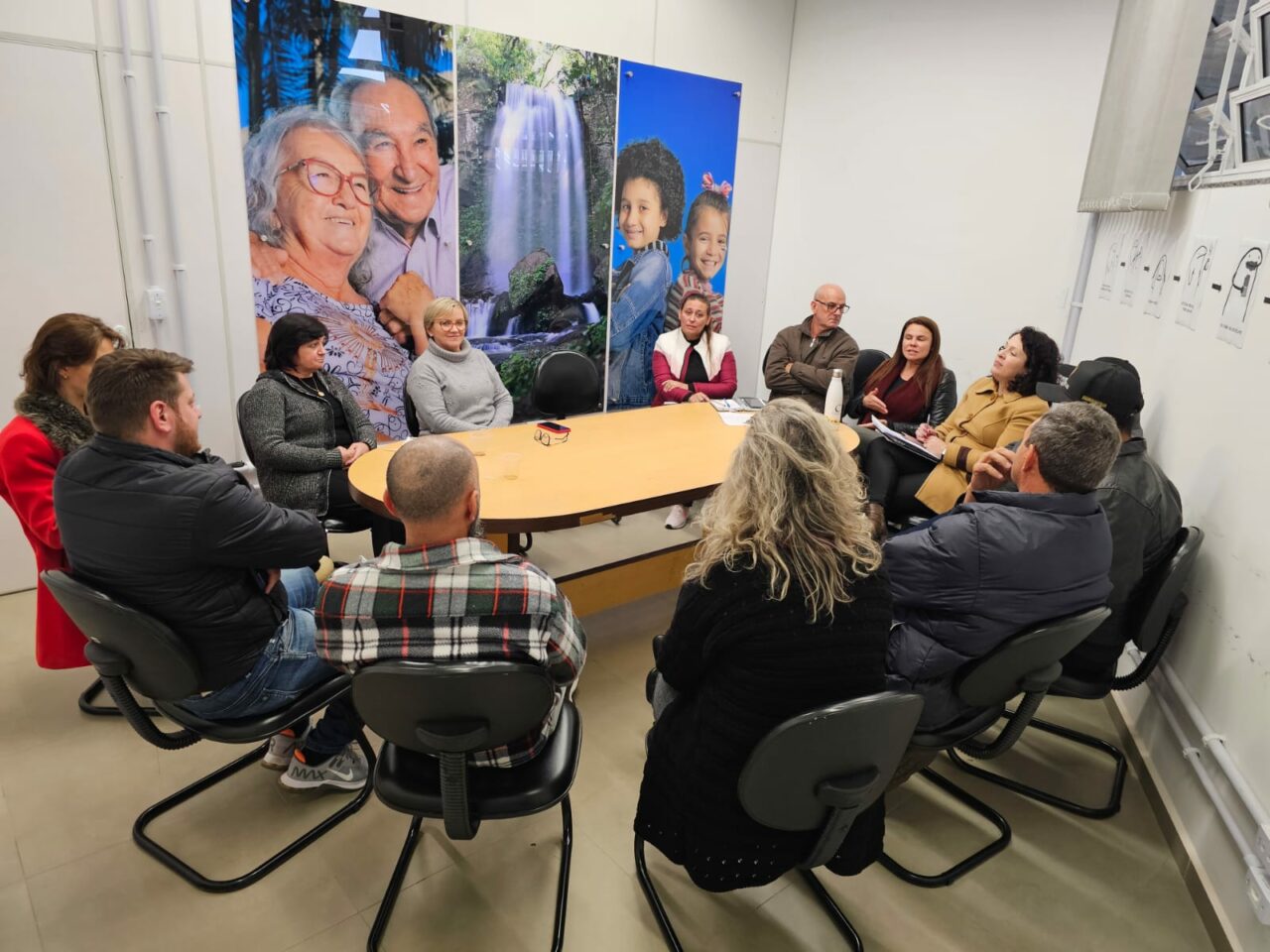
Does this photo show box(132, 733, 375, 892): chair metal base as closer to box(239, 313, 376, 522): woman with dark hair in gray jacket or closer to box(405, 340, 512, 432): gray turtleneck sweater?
box(239, 313, 376, 522): woman with dark hair in gray jacket

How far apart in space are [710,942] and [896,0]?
5.40 m

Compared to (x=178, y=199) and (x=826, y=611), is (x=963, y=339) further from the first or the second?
(x=178, y=199)

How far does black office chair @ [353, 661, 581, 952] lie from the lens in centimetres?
140

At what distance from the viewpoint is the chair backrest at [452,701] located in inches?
54.5

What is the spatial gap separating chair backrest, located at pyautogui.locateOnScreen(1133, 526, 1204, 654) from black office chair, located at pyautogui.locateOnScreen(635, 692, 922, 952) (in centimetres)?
116

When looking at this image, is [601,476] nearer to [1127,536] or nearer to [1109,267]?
[1127,536]

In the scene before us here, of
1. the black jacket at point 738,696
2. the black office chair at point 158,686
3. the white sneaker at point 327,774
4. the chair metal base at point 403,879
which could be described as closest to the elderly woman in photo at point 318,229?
the white sneaker at point 327,774

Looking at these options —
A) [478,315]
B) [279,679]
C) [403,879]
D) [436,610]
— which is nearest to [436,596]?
[436,610]

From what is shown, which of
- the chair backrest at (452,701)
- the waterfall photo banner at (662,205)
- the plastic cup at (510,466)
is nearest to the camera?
the chair backrest at (452,701)

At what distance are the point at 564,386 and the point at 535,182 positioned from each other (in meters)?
1.45

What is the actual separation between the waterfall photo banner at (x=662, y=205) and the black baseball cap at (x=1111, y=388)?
2745 millimetres

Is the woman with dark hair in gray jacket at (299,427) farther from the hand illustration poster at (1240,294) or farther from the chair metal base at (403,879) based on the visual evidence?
the hand illustration poster at (1240,294)

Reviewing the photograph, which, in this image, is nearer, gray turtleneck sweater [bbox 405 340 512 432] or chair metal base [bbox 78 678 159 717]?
chair metal base [bbox 78 678 159 717]

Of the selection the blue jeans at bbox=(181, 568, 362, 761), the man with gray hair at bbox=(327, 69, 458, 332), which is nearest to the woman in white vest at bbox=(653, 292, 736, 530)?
the man with gray hair at bbox=(327, 69, 458, 332)
